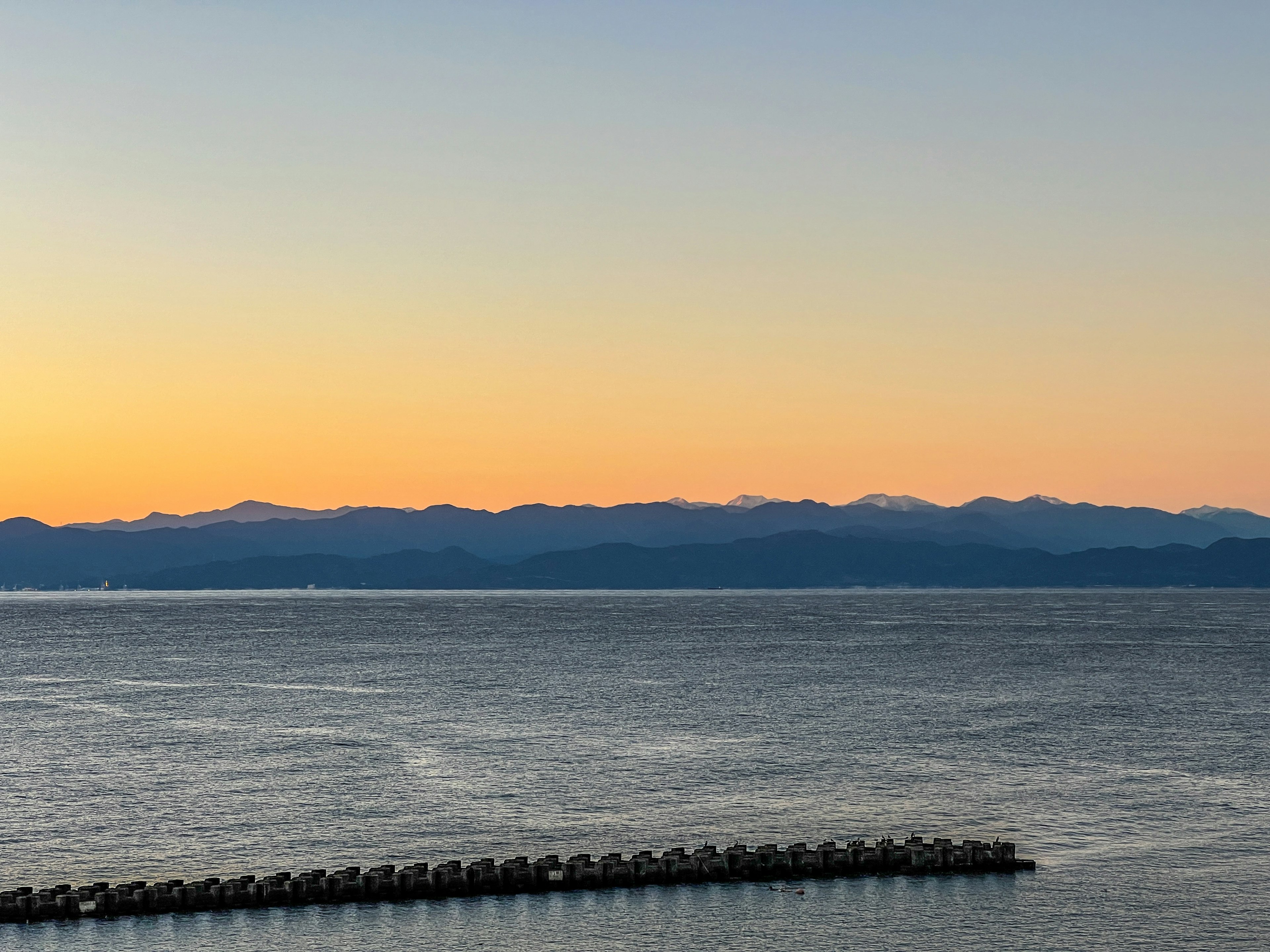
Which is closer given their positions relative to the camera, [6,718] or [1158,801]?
[1158,801]

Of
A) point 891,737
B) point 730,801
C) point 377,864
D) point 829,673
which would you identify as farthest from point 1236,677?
point 377,864

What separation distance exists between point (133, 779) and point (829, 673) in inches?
3597

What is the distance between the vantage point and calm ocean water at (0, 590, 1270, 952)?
45.8 metres

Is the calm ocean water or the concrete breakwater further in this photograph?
the concrete breakwater

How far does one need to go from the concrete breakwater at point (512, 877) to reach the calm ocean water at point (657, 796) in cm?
73

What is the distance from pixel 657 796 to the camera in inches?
2714

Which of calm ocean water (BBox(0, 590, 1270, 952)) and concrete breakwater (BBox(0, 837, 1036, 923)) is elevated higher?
concrete breakwater (BBox(0, 837, 1036, 923))

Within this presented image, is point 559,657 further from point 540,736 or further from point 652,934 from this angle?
point 652,934

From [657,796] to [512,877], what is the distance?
20499 mm

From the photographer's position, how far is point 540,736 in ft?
310

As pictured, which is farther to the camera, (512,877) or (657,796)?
(657,796)

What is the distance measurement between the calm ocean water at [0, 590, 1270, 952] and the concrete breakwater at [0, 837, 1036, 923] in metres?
0.73

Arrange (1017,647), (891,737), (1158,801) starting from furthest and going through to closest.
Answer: (1017,647)
(891,737)
(1158,801)

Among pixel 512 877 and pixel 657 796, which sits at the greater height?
pixel 512 877
